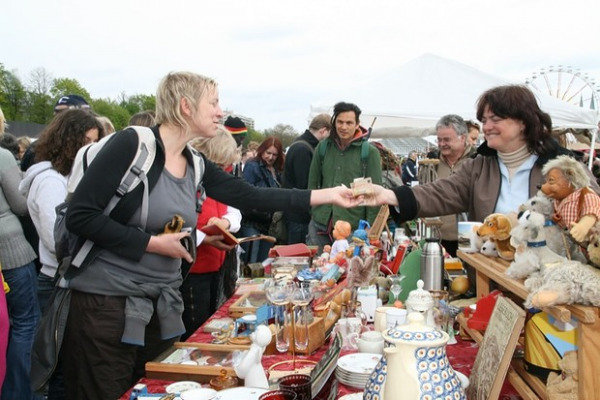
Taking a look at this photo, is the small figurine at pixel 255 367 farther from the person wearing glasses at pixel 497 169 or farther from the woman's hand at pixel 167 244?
the person wearing glasses at pixel 497 169

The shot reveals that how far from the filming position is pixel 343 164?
15.3 ft

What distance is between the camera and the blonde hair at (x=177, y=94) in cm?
217

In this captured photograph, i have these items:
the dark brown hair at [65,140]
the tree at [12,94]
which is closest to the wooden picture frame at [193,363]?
the dark brown hair at [65,140]

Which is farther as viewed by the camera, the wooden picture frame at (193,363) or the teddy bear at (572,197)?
the wooden picture frame at (193,363)

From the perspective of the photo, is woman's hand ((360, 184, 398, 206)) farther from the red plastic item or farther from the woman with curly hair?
the woman with curly hair

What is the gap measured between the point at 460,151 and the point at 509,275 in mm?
3047

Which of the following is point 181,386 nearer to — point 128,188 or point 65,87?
A: point 128,188

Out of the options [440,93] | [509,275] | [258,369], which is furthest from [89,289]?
[440,93]

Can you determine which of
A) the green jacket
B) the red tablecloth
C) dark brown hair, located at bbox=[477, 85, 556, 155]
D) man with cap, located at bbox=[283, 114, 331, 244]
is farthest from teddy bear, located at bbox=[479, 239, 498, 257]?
man with cap, located at bbox=[283, 114, 331, 244]

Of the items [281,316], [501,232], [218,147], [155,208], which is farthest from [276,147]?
[501,232]

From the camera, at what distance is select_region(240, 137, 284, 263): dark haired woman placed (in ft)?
18.1

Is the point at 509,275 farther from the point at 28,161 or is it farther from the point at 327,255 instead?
the point at 28,161

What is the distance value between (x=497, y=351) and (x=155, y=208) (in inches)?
53.6

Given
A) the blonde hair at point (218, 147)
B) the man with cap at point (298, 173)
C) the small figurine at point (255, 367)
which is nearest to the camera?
the small figurine at point (255, 367)
